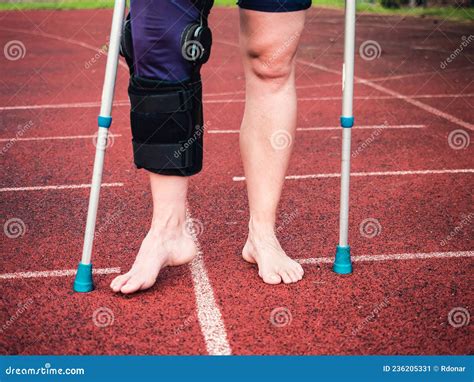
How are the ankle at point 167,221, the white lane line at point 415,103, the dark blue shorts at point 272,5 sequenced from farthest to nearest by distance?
the white lane line at point 415,103, the ankle at point 167,221, the dark blue shorts at point 272,5

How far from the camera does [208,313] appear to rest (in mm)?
2799

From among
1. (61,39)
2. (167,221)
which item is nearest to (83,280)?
(167,221)

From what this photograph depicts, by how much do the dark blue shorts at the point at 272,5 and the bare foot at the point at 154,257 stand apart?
949mm

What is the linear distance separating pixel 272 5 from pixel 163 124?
0.61m

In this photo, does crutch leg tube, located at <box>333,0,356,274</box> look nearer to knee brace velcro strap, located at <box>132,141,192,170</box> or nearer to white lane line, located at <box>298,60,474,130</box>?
knee brace velcro strap, located at <box>132,141,192,170</box>

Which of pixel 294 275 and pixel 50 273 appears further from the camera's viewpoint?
pixel 50 273

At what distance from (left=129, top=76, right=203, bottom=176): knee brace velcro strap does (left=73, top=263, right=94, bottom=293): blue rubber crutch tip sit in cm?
49

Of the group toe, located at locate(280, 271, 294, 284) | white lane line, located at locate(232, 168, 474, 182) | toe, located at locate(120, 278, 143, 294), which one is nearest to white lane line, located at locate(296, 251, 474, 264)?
toe, located at locate(280, 271, 294, 284)

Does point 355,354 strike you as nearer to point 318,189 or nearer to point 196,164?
point 196,164

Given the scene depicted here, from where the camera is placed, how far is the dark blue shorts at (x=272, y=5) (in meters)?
2.77

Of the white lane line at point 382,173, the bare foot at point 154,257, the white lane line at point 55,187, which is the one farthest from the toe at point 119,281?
the white lane line at point 382,173

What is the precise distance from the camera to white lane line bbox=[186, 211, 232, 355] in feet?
8.34

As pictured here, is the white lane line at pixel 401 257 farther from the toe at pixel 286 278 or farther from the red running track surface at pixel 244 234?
the toe at pixel 286 278

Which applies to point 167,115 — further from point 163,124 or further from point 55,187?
point 55,187
